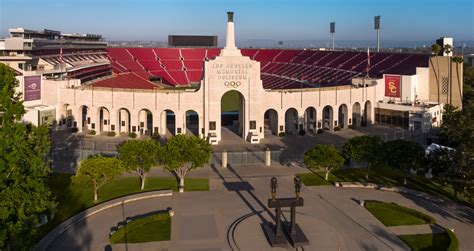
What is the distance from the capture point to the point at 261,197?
44.3 meters

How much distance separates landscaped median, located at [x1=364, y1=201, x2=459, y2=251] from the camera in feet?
111

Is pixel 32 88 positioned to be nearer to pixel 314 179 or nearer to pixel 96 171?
pixel 96 171

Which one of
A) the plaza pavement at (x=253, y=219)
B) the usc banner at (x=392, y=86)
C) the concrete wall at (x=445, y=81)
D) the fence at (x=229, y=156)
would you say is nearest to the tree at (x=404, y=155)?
the plaza pavement at (x=253, y=219)

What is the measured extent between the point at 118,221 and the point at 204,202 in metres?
8.24

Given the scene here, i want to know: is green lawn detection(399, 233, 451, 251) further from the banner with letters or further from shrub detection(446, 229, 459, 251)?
the banner with letters

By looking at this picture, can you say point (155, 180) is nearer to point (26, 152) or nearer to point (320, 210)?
point (320, 210)

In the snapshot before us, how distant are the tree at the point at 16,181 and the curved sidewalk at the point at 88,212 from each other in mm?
5404

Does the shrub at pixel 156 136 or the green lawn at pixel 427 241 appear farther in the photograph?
the shrub at pixel 156 136

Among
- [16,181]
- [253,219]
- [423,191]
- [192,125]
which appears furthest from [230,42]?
[16,181]

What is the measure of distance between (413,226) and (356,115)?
1735 inches

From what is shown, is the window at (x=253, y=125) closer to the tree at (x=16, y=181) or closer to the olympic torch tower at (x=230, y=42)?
the olympic torch tower at (x=230, y=42)

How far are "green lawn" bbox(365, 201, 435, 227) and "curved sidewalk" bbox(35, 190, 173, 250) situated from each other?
61.6 ft

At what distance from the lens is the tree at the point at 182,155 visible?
148ft

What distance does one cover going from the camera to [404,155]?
46.3 m
